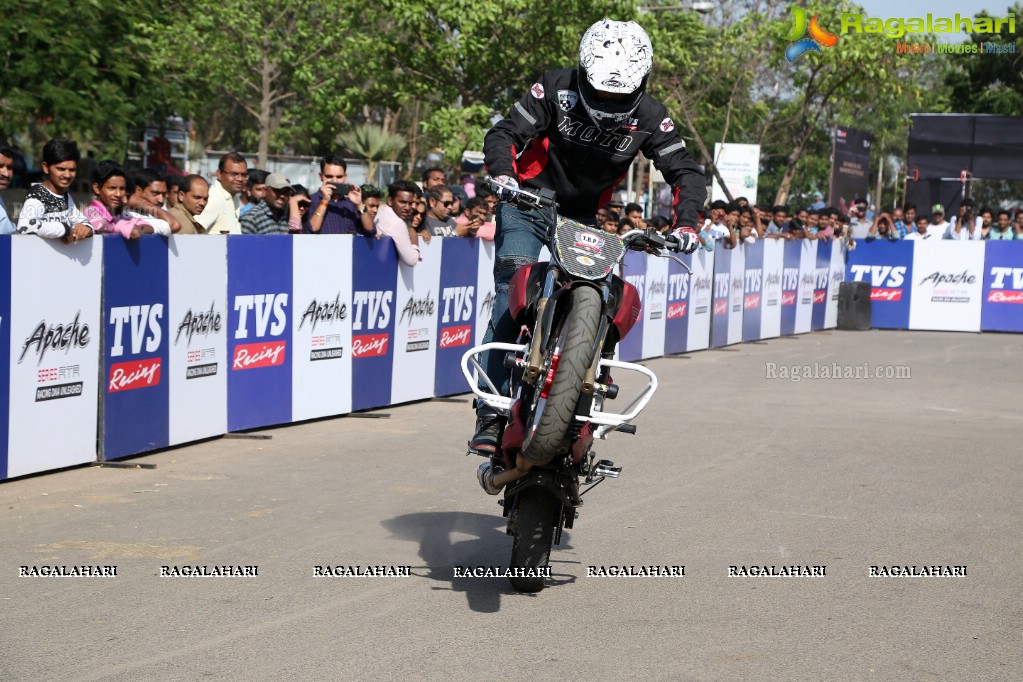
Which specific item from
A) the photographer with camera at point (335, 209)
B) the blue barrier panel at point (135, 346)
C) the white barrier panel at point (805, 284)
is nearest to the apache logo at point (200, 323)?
the blue barrier panel at point (135, 346)

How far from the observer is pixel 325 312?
10992 mm

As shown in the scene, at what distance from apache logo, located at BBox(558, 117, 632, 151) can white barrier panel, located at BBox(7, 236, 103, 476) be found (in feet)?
11.7

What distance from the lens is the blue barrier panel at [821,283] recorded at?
22672mm

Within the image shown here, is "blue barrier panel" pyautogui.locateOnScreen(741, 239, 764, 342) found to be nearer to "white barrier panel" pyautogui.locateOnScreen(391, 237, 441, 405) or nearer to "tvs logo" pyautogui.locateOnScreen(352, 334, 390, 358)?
"white barrier panel" pyautogui.locateOnScreen(391, 237, 441, 405)

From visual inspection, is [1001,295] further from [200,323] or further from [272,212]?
[200,323]

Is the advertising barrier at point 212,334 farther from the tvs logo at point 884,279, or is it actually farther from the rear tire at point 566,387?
the tvs logo at point 884,279

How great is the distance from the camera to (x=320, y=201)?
11750mm

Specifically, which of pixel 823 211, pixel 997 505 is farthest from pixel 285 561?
pixel 823 211

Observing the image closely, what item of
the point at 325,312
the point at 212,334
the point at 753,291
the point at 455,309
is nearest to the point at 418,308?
the point at 455,309

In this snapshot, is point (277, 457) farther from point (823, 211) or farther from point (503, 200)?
point (823, 211)

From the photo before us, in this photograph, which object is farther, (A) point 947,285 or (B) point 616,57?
(A) point 947,285

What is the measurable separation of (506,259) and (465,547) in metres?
1.43

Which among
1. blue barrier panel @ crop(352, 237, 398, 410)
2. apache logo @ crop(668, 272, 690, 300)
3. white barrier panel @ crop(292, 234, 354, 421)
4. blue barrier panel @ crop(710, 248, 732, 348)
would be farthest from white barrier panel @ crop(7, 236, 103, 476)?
blue barrier panel @ crop(710, 248, 732, 348)

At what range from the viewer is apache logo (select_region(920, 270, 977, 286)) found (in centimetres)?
2330
